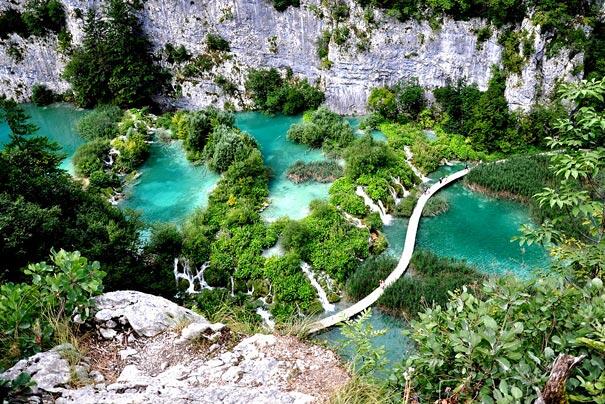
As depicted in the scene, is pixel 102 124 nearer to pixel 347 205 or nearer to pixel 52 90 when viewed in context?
pixel 52 90

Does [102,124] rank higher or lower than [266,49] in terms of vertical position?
lower

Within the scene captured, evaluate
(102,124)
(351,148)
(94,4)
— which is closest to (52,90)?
(94,4)

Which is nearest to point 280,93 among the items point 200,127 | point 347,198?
point 200,127

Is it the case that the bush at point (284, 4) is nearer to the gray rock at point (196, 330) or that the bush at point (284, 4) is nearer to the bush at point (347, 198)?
the bush at point (347, 198)

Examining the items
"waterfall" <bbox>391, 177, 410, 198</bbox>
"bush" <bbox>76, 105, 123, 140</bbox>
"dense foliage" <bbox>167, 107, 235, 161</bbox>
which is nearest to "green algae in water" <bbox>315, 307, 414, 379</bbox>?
"waterfall" <bbox>391, 177, 410, 198</bbox>

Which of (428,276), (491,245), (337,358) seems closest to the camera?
(337,358)

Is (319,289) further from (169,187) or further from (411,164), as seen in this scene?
(169,187)
